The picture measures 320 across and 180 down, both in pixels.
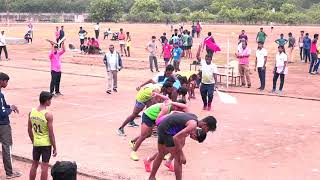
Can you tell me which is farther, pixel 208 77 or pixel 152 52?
pixel 152 52

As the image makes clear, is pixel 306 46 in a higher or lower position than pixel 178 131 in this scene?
higher

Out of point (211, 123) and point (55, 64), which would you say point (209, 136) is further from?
point (55, 64)

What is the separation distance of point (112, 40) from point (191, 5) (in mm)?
76663

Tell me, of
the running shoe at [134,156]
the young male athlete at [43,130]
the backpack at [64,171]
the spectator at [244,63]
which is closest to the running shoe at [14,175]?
the young male athlete at [43,130]

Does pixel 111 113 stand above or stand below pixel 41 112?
below

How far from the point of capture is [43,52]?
112 feet

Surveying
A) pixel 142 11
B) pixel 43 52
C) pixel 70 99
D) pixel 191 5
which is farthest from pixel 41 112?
pixel 191 5

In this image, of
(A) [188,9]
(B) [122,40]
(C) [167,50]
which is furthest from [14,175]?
(A) [188,9]

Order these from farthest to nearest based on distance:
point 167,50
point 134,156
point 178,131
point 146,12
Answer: point 146,12, point 167,50, point 134,156, point 178,131

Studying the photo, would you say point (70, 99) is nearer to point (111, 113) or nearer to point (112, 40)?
point (111, 113)

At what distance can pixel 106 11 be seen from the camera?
281 feet

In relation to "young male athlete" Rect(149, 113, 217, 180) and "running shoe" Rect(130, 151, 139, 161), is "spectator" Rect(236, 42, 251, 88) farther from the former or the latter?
"young male athlete" Rect(149, 113, 217, 180)

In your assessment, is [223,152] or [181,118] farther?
[223,152]

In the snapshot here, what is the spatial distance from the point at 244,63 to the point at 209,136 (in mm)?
8064
